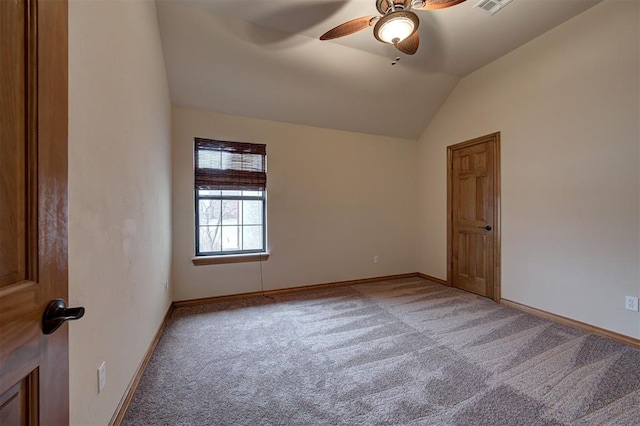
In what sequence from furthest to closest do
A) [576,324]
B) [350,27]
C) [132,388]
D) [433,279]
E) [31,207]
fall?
[433,279]
[576,324]
[350,27]
[132,388]
[31,207]

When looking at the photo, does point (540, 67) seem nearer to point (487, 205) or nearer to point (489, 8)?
point (489, 8)

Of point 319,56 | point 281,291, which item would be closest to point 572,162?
point 319,56

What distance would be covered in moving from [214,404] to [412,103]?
13.4 ft

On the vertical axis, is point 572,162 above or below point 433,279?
above

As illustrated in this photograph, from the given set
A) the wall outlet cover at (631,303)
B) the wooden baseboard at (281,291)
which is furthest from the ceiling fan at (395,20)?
the wooden baseboard at (281,291)

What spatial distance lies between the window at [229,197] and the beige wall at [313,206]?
11cm

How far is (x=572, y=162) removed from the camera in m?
2.58

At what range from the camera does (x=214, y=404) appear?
1548 millimetres

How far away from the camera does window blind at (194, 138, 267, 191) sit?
320 centimetres

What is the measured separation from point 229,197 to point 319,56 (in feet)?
6.59

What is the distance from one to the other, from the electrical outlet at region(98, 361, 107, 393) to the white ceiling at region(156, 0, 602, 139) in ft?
8.94

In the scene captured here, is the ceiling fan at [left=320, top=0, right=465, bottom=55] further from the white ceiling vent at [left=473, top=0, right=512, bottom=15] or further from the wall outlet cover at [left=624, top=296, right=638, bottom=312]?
the wall outlet cover at [left=624, top=296, right=638, bottom=312]

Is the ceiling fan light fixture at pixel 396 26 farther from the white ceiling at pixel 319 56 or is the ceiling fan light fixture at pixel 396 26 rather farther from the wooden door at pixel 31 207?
the wooden door at pixel 31 207

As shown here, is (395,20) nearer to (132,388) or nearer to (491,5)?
(491,5)
